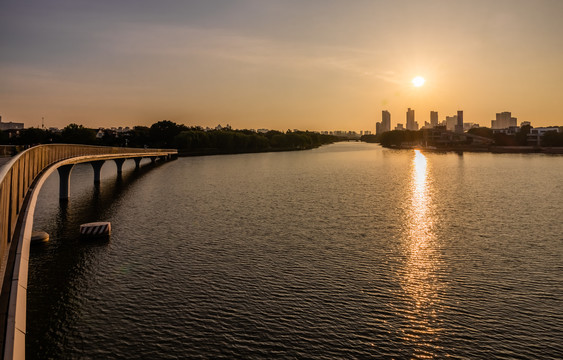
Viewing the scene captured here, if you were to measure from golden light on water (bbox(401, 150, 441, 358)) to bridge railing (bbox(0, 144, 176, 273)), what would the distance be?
58.4 ft

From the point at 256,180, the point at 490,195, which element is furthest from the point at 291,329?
the point at 256,180

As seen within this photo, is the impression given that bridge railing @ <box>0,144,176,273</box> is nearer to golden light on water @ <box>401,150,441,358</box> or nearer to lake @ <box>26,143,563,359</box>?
lake @ <box>26,143,563,359</box>

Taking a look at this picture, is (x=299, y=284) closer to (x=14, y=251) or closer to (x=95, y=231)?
(x=14, y=251)

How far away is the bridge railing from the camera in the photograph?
1388 cm

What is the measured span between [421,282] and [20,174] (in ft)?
83.6

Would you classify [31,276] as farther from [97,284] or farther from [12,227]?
[12,227]

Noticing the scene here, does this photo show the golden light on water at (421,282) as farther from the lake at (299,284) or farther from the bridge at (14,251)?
the bridge at (14,251)

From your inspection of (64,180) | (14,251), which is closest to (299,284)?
(14,251)

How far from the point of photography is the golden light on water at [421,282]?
18.5m

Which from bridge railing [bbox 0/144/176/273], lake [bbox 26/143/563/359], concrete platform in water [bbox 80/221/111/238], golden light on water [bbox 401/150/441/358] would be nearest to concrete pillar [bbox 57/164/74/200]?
bridge railing [bbox 0/144/176/273]

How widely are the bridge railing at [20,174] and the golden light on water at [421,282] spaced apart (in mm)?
17815

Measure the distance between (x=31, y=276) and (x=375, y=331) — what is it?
23.1 meters

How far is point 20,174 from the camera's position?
20.9 m

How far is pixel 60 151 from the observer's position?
45625mm
